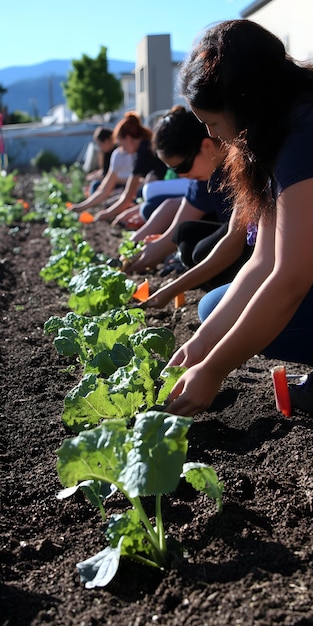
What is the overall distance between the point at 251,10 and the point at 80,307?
10843 mm

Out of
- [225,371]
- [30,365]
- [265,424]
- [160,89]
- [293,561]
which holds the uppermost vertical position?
[225,371]

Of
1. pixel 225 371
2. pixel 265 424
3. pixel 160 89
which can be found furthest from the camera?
pixel 160 89

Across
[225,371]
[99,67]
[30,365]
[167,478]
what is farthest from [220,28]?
[99,67]

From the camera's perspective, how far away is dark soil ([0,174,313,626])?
1.74 meters

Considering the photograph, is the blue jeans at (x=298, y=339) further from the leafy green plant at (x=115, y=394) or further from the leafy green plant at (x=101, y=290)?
the leafy green plant at (x=101, y=290)

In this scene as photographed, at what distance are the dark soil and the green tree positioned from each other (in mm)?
44311

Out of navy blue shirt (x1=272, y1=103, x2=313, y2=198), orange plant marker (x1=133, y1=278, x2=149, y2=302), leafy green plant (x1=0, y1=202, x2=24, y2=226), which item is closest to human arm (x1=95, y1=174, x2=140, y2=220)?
leafy green plant (x1=0, y1=202, x2=24, y2=226)

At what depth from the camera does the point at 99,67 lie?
46000 mm

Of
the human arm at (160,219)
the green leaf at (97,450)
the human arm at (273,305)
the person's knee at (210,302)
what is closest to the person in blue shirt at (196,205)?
the person's knee at (210,302)

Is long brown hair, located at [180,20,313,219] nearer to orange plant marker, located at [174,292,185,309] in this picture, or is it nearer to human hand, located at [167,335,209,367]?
human hand, located at [167,335,209,367]

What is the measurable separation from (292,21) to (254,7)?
3.03 meters

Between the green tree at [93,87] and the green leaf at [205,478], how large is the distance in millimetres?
45432

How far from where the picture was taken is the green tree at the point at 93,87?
4566 cm

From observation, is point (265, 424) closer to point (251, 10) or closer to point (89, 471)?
point (89, 471)
